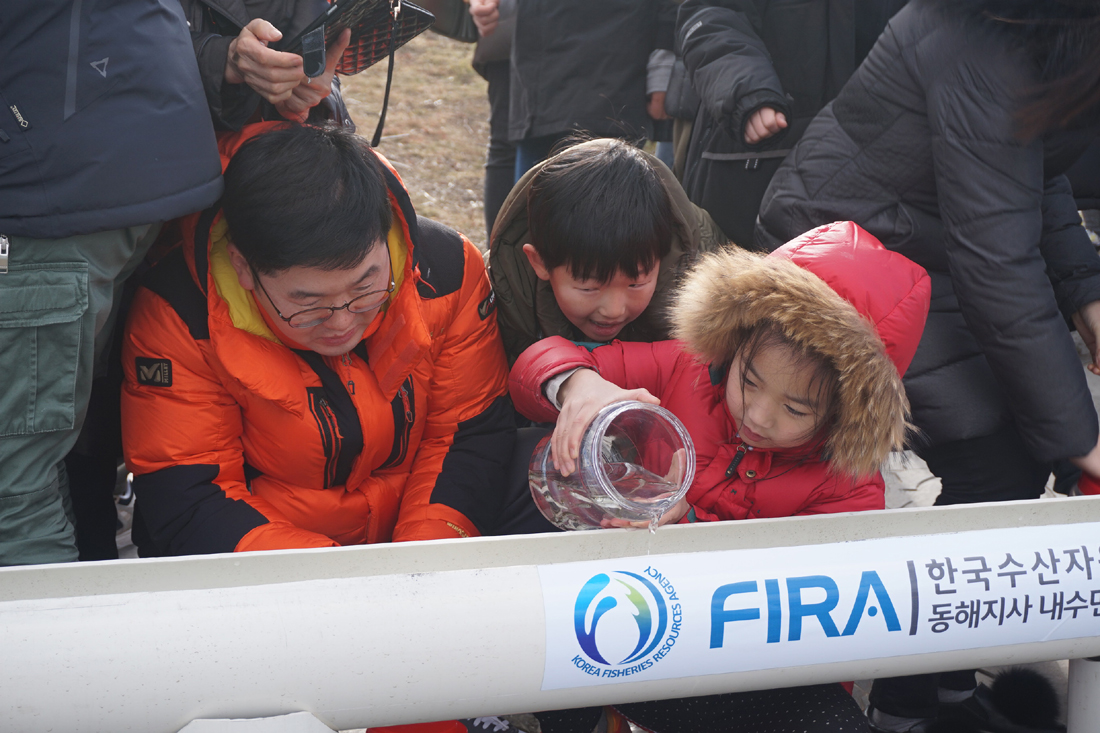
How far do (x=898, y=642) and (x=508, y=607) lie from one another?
59 centimetres

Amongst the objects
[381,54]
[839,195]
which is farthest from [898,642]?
[381,54]

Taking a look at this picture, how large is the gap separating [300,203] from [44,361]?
47 cm

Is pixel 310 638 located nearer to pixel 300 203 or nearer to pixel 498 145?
pixel 300 203

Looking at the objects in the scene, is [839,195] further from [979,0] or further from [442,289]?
[442,289]

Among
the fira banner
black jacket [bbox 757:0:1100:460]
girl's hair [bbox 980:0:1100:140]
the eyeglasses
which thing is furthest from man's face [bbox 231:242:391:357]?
girl's hair [bbox 980:0:1100:140]

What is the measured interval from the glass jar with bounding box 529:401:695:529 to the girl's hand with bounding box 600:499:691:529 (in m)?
0.02

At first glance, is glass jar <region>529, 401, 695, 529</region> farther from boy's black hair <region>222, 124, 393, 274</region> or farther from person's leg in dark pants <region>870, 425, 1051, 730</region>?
person's leg in dark pants <region>870, 425, 1051, 730</region>

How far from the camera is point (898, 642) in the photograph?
1.30 m

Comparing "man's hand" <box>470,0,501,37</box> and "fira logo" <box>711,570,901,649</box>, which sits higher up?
"man's hand" <box>470,0,501,37</box>

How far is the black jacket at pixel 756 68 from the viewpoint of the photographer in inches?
81.7

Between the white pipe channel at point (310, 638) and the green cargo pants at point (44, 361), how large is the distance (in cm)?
31

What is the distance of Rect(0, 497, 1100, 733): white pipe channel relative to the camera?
1.09 m

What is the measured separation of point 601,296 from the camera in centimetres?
176

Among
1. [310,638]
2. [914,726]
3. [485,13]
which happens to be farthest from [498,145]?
[310,638]
